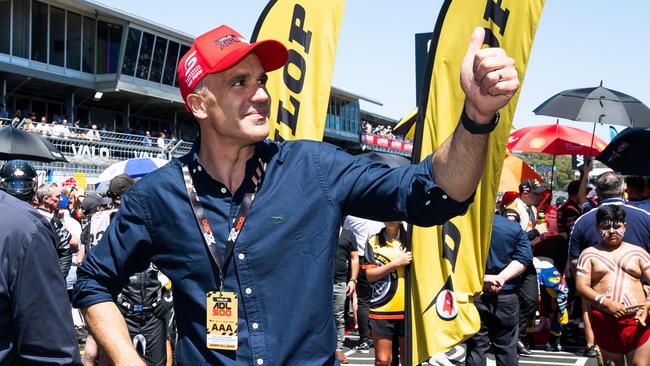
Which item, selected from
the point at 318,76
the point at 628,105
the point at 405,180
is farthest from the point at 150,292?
the point at 628,105

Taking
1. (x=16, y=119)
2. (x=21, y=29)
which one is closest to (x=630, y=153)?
(x=16, y=119)

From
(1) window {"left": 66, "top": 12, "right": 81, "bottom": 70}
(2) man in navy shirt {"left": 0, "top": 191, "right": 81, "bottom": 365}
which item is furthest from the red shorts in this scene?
(1) window {"left": 66, "top": 12, "right": 81, "bottom": 70}

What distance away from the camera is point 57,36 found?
35656 millimetres

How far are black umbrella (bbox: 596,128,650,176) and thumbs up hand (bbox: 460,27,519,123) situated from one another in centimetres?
671

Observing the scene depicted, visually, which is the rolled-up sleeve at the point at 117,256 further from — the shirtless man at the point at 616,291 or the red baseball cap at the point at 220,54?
the shirtless man at the point at 616,291

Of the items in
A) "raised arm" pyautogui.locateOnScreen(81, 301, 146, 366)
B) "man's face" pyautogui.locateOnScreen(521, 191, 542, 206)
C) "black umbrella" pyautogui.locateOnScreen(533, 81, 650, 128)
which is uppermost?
"black umbrella" pyautogui.locateOnScreen(533, 81, 650, 128)

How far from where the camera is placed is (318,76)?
5.70 m

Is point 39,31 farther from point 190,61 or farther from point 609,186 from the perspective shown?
point 190,61

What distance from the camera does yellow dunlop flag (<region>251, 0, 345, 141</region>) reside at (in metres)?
5.67

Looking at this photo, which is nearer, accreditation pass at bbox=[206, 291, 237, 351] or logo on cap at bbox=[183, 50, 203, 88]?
accreditation pass at bbox=[206, 291, 237, 351]

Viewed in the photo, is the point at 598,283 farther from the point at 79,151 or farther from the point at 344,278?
the point at 79,151

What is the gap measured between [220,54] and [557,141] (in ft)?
39.8

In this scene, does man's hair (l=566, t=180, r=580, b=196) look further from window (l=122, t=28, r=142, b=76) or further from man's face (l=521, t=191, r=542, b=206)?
window (l=122, t=28, r=142, b=76)

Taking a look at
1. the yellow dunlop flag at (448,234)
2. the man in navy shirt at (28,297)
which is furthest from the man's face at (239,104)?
the yellow dunlop flag at (448,234)
